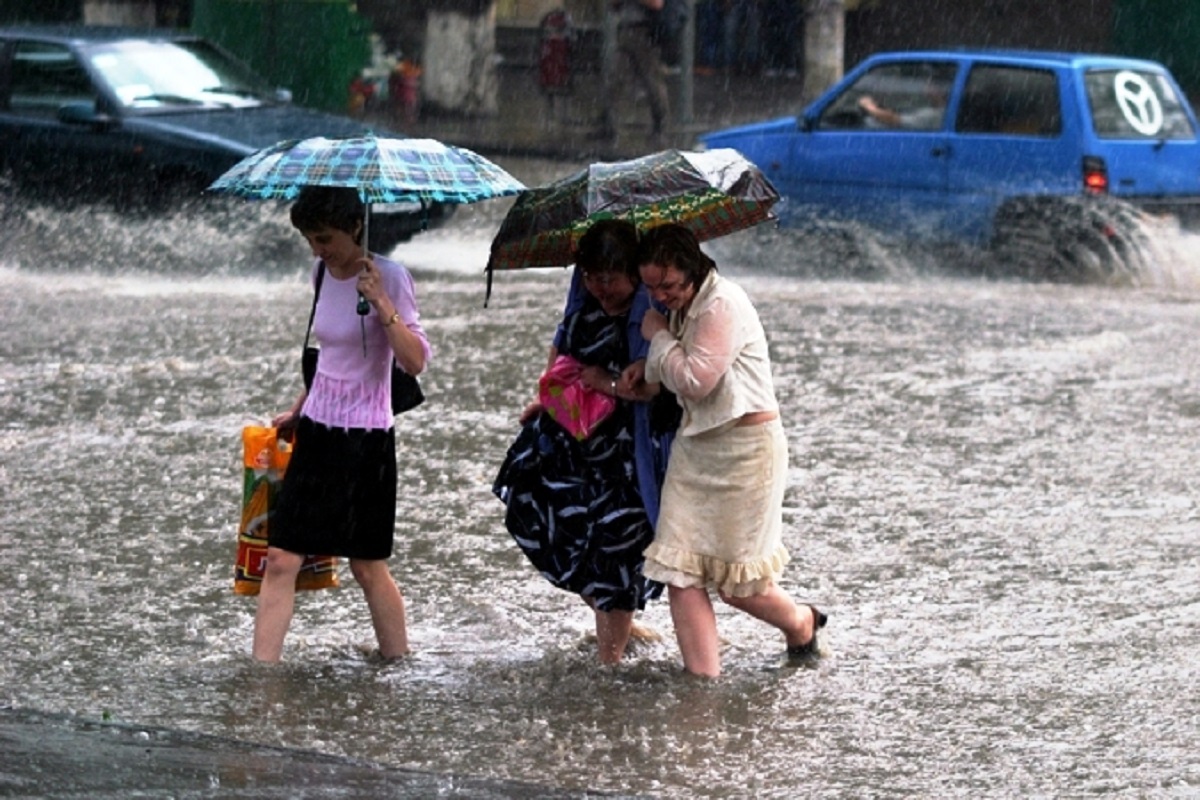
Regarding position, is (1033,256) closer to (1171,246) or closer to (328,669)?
(1171,246)

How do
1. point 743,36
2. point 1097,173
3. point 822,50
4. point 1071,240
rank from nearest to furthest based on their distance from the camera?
point 1097,173, point 1071,240, point 822,50, point 743,36

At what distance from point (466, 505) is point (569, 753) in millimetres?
2779

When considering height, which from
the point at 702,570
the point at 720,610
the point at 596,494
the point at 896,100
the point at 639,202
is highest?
the point at 639,202

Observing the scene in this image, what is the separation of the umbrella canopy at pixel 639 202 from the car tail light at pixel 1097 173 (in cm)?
809

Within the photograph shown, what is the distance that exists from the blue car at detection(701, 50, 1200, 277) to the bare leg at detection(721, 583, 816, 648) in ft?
26.8

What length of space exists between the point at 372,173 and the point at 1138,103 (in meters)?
9.66

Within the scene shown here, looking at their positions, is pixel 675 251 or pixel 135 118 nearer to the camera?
pixel 675 251

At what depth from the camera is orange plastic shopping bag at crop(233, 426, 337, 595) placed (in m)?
5.98

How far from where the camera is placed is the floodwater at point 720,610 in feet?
17.8

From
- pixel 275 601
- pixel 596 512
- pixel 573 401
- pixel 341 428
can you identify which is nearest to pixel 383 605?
pixel 275 601

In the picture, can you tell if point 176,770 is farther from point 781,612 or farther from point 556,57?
point 556,57

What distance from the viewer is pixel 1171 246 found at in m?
13.9

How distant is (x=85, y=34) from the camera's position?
605 inches

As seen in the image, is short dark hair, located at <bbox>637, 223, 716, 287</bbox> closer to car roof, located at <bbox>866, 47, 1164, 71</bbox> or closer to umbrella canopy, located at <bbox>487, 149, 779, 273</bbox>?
umbrella canopy, located at <bbox>487, 149, 779, 273</bbox>
